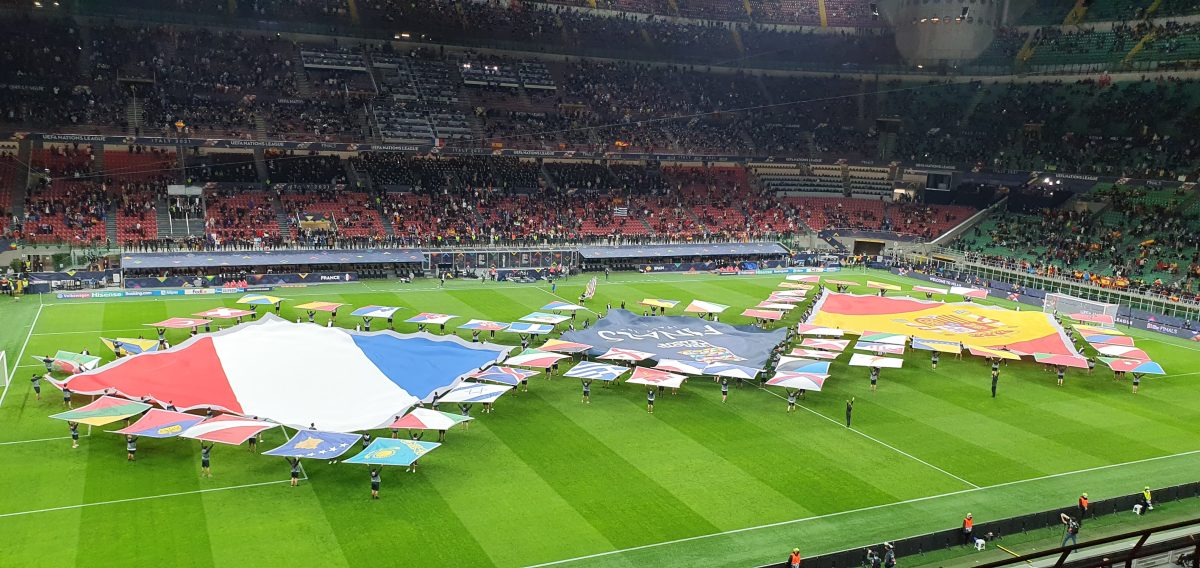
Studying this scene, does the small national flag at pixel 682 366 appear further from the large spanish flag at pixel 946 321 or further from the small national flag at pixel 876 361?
the large spanish flag at pixel 946 321

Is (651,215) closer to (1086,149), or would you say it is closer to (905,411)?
(1086,149)

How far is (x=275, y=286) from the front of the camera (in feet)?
178

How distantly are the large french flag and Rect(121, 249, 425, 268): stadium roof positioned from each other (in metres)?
18.6

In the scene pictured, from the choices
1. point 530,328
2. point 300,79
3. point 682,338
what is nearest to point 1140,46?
point 682,338

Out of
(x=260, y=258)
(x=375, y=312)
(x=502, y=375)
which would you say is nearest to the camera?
(x=502, y=375)

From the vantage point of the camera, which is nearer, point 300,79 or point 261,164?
point 261,164

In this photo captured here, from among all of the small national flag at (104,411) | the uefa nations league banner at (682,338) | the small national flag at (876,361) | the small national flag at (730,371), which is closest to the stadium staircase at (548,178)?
the uefa nations league banner at (682,338)

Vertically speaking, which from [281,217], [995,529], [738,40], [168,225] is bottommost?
[995,529]

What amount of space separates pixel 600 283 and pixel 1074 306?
95.1 ft

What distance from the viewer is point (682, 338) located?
40.2 meters

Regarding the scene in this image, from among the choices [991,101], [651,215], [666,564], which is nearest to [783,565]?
[666,564]

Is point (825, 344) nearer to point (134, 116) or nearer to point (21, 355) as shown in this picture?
point (21, 355)

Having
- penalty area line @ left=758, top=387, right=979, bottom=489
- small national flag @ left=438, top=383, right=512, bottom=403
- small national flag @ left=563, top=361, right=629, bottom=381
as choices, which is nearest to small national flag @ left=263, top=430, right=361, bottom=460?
small national flag @ left=438, top=383, right=512, bottom=403

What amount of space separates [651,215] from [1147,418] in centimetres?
4712
